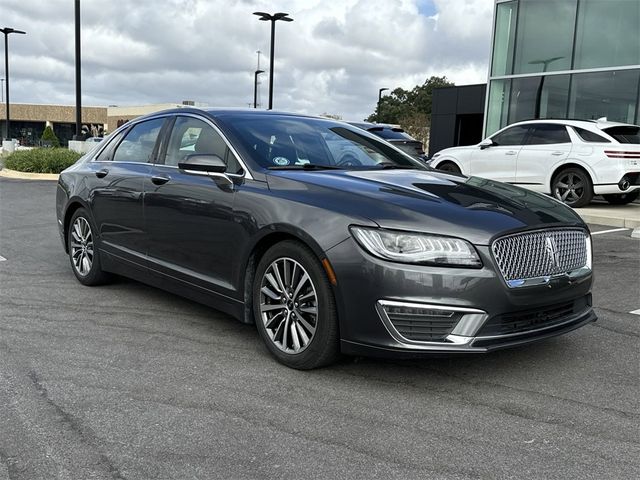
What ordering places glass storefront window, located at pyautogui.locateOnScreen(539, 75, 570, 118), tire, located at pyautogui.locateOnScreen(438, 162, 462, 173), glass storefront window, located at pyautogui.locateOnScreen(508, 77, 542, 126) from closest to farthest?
tire, located at pyautogui.locateOnScreen(438, 162, 462, 173)
glass storefront window, located at pyautogui.locateOnScreen(539, 75, 570, 118)
glass storefront window, located at pyautogui.locateOnScreen(508, 77, 542, 126)

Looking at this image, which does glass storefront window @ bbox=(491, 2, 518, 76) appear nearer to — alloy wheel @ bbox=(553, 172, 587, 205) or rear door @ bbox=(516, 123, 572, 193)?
rear door @ bbox=(516, 123, 572, 193)

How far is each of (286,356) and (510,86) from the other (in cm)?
1760

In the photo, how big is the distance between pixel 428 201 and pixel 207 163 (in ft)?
5.02

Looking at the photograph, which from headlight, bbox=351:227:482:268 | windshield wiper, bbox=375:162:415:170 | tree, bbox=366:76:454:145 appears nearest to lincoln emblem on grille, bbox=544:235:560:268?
headlight, bbox=351:227:482:268

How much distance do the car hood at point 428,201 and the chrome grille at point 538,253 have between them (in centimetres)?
6

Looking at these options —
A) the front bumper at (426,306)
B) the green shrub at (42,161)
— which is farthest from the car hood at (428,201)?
the green shrub at (42,161)

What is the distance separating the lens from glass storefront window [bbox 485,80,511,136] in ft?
65.1

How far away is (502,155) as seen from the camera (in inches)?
520

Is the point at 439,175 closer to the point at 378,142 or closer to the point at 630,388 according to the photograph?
the point at 378,142

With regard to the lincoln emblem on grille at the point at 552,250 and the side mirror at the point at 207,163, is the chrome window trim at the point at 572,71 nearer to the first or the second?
the lincoln emblem on grille at the point at 552,250

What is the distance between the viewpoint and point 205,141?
4785 mm

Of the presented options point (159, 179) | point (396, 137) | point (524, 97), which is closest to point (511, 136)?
point (396, 137)

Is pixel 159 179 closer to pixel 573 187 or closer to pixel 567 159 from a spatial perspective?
pixel 567 159

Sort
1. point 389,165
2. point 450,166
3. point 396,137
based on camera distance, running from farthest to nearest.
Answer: point 450,166
point 396,137
point 389,165
